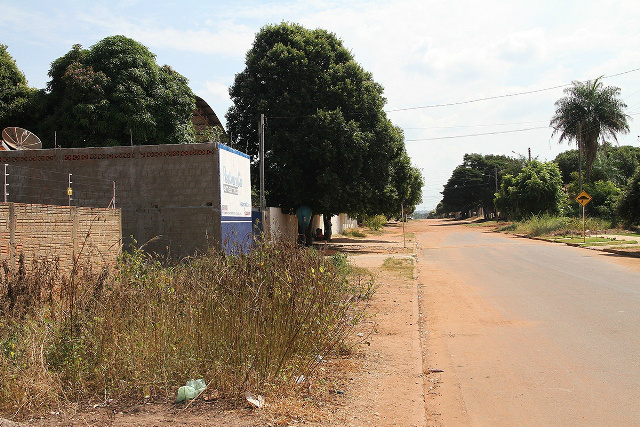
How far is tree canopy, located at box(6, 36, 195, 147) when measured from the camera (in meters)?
26.2

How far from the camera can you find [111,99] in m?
26.5

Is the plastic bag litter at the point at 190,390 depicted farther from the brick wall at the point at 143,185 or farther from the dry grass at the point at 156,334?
the brick wall at the point at 143,185

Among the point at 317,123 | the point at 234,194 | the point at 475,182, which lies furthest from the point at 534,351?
the point at 475,182

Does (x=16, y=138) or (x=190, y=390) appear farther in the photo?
(x=16, y=138)

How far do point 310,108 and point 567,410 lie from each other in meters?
24.0

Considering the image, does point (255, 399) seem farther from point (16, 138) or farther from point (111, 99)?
point (111, 99)

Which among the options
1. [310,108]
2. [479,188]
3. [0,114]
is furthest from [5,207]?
[479,188]

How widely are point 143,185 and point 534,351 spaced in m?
12.5

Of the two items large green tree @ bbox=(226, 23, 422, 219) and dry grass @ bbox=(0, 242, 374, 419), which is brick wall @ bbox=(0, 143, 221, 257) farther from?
large green tree @ bbox=(226, 23, 422, 219)

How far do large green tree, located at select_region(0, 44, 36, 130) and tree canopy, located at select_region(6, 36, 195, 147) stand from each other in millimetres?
427

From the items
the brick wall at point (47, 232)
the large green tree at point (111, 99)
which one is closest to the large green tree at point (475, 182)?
the large green tree at point (111, 99)

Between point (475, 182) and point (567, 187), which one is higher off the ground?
point (475, 182)

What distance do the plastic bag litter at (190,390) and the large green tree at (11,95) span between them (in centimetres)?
2784

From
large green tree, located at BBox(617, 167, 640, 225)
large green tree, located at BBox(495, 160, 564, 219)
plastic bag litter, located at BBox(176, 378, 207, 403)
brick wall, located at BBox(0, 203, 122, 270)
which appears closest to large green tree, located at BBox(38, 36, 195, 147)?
brick wall, located at BBox(0, 203, 122, 270)
